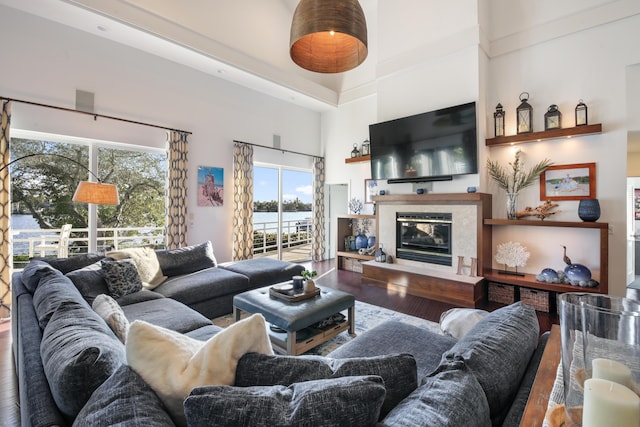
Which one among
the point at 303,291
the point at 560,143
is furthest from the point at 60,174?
the point at 560,143

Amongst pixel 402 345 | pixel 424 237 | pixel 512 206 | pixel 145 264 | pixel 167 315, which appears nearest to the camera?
pixel 402 345

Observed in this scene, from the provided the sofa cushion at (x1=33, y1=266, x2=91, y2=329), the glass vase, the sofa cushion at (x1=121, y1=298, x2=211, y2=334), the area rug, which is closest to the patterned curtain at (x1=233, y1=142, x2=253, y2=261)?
the area rug

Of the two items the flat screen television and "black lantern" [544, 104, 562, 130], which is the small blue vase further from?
"black lantern" [544, 104, 562, 130]

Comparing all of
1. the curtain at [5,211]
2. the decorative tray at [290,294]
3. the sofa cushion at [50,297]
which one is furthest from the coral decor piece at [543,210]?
the curtain at [5,211]

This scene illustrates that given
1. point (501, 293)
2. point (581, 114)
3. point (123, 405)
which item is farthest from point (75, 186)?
point (581, 114)

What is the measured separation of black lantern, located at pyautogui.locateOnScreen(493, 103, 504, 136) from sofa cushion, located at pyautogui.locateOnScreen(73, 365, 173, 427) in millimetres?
5008

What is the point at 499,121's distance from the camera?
4.30 metres

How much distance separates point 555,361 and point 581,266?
344 centimetres

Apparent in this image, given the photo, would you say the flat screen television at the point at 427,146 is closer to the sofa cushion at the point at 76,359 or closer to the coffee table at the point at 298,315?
the coffee table at the point at 298,315

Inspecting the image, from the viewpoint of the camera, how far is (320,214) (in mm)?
7195

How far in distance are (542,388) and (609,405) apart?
0.49m

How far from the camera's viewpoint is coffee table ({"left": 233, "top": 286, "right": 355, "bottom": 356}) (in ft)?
7.88

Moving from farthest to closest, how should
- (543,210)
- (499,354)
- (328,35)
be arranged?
(543,210) < (328,35) < (499,354)

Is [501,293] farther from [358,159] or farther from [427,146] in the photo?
[358,159]
